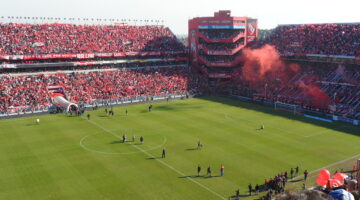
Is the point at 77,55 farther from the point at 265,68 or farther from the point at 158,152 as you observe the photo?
the point at 265,68

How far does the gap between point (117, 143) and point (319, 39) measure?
54710mm

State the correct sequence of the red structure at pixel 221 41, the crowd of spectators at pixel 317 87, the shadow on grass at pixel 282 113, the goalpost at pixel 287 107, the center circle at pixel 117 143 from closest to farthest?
the center circle at pixel 117 143, the shadow on grass at pixel 282 113, the crowd of spectators at pixel 317 87, the goalpost at pixel 287 107, the red structure at pixel 221 41

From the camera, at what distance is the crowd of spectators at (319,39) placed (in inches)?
2638

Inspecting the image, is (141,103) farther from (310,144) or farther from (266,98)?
(310,144)

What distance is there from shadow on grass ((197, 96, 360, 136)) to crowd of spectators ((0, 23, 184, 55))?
2434 centimetres

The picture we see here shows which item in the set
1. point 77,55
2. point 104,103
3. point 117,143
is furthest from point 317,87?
point 77,55

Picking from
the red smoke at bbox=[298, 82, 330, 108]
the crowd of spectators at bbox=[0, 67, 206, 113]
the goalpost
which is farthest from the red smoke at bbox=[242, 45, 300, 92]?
the crowd of spectators at bbox=[0, 67, 206, 113]

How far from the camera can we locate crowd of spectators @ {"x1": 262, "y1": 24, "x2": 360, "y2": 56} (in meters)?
67.0

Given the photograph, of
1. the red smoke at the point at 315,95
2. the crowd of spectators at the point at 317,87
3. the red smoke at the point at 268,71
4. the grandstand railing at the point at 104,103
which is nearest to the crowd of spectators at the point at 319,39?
the red smoke at the point at 268,71

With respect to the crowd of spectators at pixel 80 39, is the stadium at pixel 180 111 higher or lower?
lower

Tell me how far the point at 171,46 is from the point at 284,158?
191ft

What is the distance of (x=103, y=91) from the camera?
67.6 m

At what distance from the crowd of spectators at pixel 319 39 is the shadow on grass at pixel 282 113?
19387mm

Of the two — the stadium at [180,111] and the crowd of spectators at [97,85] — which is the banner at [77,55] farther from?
the crowd of spectators at [97,85]
